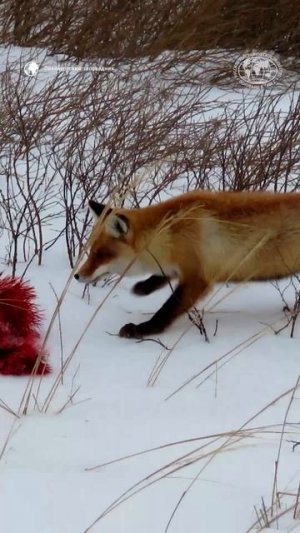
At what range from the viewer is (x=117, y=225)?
4.02m

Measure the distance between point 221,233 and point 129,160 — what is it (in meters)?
2.28

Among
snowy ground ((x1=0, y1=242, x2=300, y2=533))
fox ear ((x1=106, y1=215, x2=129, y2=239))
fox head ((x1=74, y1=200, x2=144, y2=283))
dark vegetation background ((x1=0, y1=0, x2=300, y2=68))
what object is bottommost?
snowy ground ((x1=0, y1=242, x2=300, y2=533))

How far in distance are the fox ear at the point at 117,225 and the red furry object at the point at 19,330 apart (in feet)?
1.48

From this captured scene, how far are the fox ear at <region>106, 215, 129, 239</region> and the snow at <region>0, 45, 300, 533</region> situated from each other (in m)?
0.44

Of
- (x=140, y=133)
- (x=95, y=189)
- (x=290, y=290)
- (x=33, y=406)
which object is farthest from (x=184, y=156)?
(x=33, y=406)

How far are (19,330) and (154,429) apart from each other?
92 cm

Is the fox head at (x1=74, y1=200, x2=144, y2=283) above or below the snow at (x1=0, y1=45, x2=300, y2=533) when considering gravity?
above

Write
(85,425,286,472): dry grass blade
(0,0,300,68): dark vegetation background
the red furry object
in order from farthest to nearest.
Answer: (0,0,300,68): dark vegetation background → the red furry object → (85,425,286,472): dry grass blade

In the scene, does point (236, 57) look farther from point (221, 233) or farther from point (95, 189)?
point (221, 233)

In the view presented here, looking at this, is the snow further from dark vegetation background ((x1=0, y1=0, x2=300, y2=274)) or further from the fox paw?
dark vegetation background ((x1=0, y1=0, x2=300, y2=274))

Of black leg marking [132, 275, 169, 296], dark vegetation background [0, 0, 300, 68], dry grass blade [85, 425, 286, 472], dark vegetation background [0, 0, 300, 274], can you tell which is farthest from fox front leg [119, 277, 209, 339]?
dark vegetation background [0, 0, 300, 68]

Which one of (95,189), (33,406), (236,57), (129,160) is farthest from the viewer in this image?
(236,57)

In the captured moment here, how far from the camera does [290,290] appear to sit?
184 inches

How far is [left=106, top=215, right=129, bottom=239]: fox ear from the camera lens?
3.99 m
